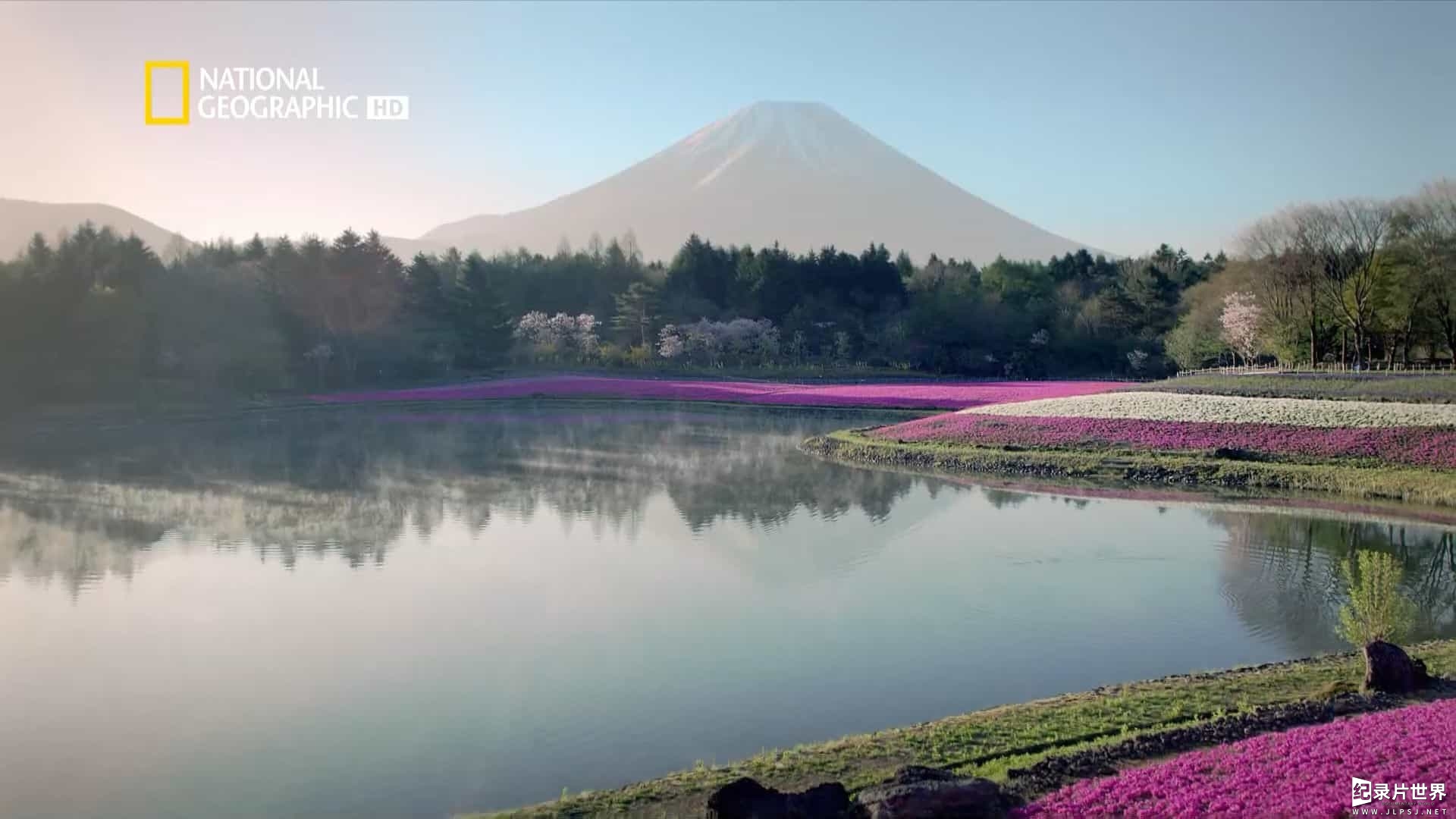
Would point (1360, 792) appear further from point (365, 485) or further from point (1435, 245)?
point (1435, 245)

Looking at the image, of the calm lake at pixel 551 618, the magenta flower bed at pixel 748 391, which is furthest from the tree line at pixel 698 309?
the calm lake at pixel 551 618

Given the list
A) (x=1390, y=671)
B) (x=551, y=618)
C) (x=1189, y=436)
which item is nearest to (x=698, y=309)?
(x=1189, y=436)

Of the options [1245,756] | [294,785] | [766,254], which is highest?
[766,254]

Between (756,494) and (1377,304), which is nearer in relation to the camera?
(756,494)

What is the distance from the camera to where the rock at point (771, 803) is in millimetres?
6762

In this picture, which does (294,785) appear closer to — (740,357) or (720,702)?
(720,702)

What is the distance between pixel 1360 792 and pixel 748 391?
161 feet

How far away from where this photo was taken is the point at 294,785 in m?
8.74

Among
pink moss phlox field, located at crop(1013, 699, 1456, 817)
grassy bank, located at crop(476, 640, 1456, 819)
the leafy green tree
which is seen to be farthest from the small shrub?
the leafy green tree

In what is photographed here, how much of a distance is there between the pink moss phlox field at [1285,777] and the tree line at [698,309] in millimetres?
39634

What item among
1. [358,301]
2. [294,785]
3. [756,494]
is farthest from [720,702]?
[358,301]

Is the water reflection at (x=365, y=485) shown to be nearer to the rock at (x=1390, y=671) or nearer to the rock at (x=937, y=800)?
the rock at (x=1390, y=671)

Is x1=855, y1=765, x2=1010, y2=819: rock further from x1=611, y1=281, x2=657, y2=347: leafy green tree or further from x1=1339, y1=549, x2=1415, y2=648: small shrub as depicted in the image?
x1=611, y1=281, x2=657, y2=347: leafy green tree

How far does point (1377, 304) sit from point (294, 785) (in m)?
45.8
